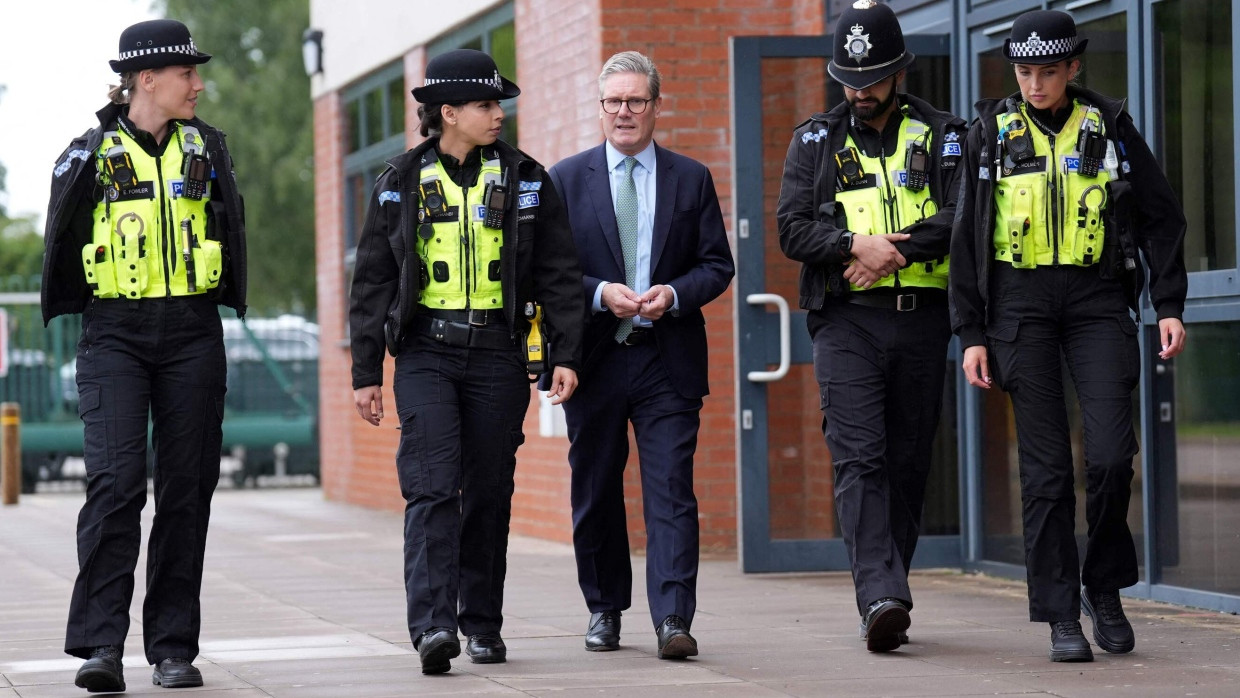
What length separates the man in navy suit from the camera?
21.3 feet

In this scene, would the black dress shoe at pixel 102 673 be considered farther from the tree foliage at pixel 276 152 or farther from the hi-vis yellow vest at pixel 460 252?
the tree foliage at pixel 276 152

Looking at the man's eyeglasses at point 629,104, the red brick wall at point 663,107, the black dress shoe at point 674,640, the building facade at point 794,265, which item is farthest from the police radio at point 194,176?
the red brick wall at point 663,107

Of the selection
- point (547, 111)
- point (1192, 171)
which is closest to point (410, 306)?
point (1192, 171)

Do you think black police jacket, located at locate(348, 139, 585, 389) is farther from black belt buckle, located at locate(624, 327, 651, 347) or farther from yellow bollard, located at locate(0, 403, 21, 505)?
yellow bollard, located at locate(0, 403, 21, 505)

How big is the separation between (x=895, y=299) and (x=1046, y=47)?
0.95 m

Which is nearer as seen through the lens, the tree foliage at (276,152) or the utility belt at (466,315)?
the utility belt at (466,315)

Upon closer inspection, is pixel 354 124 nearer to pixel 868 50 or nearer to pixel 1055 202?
pixel 868 50

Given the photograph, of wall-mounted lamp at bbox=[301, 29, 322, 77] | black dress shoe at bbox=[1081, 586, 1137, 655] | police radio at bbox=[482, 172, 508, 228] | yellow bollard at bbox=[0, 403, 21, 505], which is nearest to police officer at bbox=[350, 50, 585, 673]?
police radio at bbox=[482, 172, 508, 228]

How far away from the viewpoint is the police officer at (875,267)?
6.34 m

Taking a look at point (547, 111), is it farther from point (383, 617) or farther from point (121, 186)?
point (121, 186)

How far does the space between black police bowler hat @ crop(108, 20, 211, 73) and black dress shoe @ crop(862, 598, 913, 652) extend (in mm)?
2610

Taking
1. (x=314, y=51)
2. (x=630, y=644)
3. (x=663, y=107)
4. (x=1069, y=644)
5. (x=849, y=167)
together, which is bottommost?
(x=630, y=644)

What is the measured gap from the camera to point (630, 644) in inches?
268

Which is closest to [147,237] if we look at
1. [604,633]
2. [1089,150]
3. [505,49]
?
[604,633]
